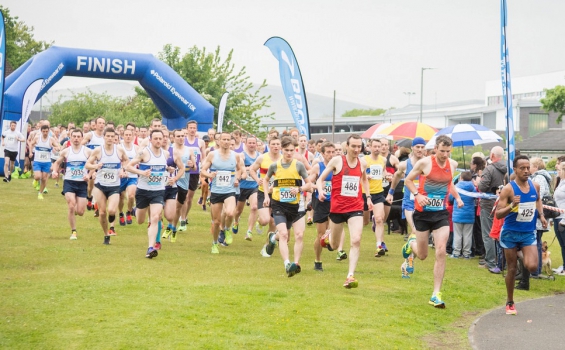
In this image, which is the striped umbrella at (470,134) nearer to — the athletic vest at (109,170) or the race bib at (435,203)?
the athletic vest at (109,170)

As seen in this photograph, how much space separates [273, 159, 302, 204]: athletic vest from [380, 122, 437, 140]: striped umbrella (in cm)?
853

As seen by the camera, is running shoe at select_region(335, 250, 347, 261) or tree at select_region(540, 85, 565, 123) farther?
tree at select_region(540, 85, 565, 123)

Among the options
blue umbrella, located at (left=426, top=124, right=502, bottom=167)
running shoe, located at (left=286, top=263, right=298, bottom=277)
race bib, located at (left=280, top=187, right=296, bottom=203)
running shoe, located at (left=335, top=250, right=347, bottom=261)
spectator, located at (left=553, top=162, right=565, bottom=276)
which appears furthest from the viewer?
blue umbrella, located at (left=426, top=124, right=502, bottom=167)

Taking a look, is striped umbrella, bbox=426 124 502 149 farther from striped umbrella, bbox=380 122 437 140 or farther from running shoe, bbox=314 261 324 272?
running shoe, bbox=314 261 324 272

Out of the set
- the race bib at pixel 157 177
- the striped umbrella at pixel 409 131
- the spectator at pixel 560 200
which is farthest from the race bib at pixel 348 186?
the striped umbrella at pixel 409 131

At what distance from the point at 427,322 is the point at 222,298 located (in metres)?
2.46

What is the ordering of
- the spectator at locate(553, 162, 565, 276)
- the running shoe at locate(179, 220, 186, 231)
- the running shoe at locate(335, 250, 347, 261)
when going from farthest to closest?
the running shoe at locate(179, 220, 186, 231)
the running shoe at locate(335, 250, 347, 261)
the spectator at locate(553, 162, 565, 276)

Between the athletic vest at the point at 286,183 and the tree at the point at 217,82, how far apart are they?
31008 millimetres

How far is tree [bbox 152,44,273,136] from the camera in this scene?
45.0m

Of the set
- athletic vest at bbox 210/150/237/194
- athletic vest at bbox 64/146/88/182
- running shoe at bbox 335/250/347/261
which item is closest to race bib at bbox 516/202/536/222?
running shoe at bbox 335/250/347/261

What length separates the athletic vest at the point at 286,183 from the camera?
11.6m

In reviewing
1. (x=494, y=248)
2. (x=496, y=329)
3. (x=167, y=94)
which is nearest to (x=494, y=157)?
(x=494, y=248)

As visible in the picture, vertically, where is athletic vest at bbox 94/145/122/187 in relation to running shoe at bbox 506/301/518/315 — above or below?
above

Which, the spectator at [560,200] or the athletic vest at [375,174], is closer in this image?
the spectator at [560,200]
